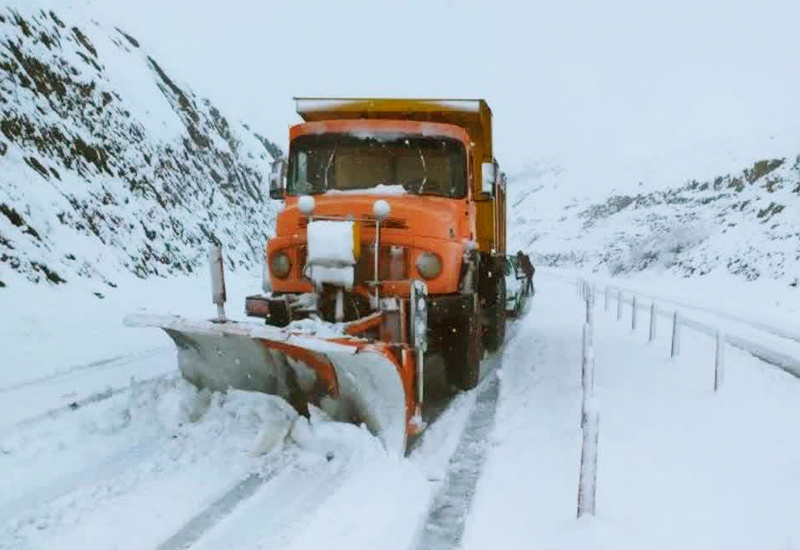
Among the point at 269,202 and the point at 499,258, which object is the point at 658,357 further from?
the point at 269,202

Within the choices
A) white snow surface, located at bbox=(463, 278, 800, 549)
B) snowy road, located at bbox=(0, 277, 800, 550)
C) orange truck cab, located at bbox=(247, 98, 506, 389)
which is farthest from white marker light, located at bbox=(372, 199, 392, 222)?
white snow surface, located at bbox=(463, 278, 800, 549)

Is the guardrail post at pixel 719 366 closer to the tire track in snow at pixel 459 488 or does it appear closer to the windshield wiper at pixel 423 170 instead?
the tire track in snow at pixel 459 488

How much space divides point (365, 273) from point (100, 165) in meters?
13.1

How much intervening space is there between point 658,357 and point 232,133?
2282cm

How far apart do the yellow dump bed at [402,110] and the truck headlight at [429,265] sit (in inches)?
88.4

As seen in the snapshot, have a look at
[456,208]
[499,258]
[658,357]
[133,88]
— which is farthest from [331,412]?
[133,88]

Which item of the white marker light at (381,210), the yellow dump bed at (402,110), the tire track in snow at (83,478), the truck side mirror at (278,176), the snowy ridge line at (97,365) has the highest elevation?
the yellow dump bed at (402,110)

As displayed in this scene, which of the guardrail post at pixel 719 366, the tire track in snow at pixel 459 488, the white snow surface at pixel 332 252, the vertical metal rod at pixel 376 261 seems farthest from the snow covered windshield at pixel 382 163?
the guardrail post at pixel 719 366

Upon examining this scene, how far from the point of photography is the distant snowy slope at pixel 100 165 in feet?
44.5

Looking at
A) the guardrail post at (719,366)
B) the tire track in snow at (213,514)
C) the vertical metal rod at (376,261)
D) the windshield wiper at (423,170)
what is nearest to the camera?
the tire track in snow at (213,514)

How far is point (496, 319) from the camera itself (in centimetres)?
1051

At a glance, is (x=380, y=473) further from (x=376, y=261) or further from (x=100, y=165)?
(x=100, y=165)

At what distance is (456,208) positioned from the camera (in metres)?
7.53

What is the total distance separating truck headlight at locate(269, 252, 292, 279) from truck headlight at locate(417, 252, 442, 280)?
4.28 feet
